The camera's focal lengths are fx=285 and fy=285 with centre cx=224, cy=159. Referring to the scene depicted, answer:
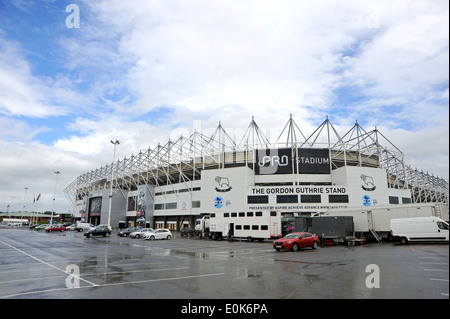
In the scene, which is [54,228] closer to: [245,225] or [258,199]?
[258,199]

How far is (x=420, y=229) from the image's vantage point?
24969 millimetres

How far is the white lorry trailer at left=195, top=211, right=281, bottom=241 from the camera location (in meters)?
34.9

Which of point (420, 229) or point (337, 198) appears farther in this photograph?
point (337, 198)

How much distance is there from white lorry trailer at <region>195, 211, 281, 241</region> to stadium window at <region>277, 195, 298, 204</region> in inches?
689

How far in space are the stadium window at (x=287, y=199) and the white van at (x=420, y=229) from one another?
26.6 meters

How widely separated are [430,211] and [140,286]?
28548 millimetres

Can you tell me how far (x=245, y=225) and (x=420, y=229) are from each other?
19.0 m

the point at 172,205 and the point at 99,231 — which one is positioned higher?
the point at 172,205

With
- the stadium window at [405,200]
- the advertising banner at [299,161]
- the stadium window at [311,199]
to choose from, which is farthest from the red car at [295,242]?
the stadium window at [405,200]

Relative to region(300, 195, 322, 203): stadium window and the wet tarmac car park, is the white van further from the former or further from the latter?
region(300, 195, 322, 203): stadium window

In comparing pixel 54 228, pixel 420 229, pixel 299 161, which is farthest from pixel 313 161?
pixel 54 228

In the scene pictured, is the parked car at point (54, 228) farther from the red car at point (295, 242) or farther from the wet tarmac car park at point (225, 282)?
the red car at point (295, 242)
